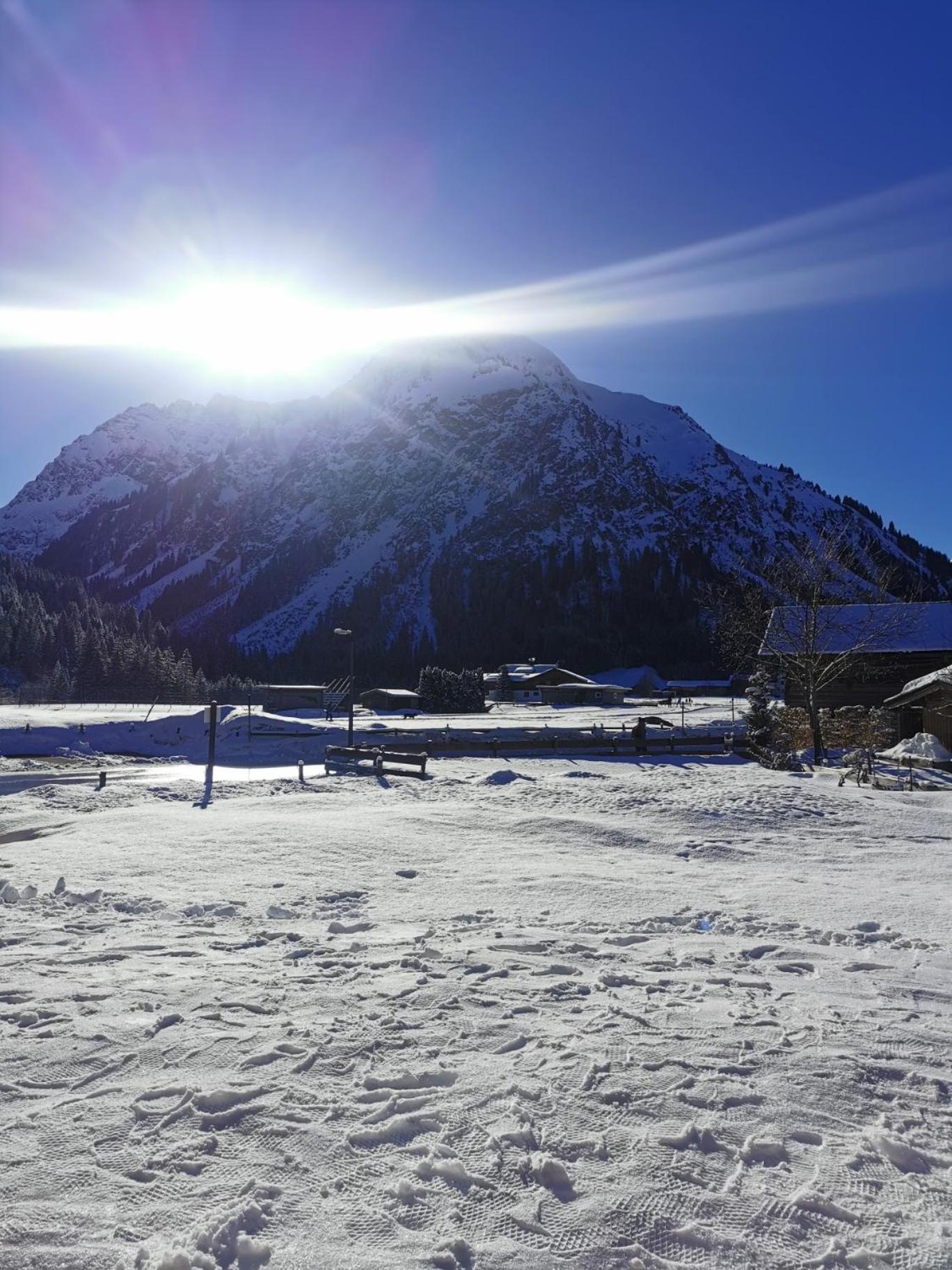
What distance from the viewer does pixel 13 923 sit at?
7.41 metres

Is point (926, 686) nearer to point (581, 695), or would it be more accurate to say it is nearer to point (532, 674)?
point (581, 695)

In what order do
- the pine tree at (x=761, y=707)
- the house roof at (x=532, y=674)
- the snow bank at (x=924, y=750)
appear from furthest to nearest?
the house roof at (x=532, y=674) < the pine tree at (x=761, y=707) < the snow bank at (x=924, y=750)

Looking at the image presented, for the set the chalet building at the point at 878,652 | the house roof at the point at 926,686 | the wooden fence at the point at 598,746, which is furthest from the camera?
the chalet building at the point at 878,652

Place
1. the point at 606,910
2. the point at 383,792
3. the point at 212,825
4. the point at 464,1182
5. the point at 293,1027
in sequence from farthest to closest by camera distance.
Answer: the point at 383,792
the point at 212,825
the point at 606,910
the point at 293,1027
the point at 464,1182

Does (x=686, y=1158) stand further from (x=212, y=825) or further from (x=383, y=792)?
(x=383, y=792)

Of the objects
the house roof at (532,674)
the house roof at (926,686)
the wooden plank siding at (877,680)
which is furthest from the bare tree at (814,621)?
the house roof at (532,674)

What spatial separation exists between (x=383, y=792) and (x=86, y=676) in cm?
8535

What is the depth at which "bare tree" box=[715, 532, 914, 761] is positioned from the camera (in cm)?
2606

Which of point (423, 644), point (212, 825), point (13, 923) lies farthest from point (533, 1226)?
point (423, 644)

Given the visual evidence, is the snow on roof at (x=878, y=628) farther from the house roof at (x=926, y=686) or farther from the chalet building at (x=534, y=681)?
the chalet building at (x=534, y=681)

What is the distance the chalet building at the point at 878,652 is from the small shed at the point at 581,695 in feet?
171

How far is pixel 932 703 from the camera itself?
2656cm

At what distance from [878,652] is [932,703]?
1143 cm

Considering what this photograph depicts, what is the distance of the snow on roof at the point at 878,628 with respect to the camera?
32.0 m
